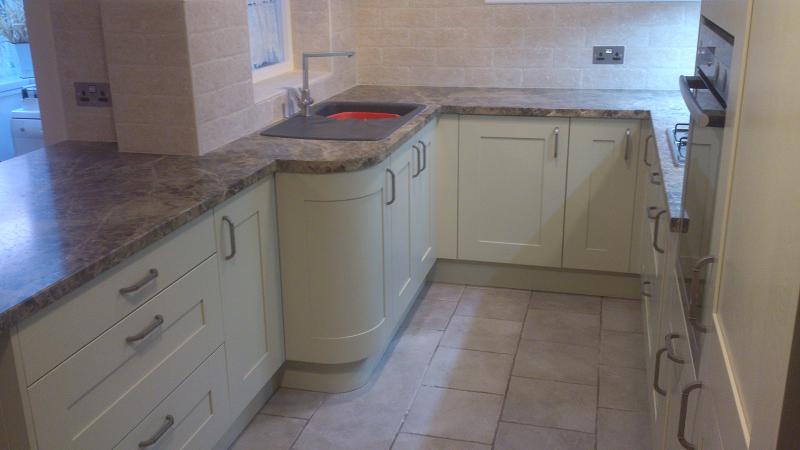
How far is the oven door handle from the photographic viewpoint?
132cm

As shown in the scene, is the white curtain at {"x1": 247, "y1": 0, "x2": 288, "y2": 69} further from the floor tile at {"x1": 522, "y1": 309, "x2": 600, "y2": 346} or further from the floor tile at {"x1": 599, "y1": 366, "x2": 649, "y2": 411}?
the floor tile at {"x1": 599, "y1": 366, "x2": 649, "y2": 411}

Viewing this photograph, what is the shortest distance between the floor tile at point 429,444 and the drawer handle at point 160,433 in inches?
30.4

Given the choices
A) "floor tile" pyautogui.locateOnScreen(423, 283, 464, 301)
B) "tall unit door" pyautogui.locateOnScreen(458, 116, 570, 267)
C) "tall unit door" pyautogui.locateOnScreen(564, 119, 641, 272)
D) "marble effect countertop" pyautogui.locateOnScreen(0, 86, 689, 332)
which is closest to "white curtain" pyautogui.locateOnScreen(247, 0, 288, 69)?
"marble effect countertop" pyautogui.locateOnScreen(0, 86, 689, 332)

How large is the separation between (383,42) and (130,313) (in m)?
2.60

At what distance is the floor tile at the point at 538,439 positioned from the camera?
2473 mm

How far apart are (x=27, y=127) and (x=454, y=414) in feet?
11.0

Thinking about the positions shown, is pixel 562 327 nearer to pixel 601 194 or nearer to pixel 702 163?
pixel 601 194

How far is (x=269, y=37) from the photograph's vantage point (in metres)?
3.52

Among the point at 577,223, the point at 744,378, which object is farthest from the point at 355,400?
the point at 744,378

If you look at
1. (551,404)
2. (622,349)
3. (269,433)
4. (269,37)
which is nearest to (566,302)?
(622,349)

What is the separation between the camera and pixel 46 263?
62.8 inches

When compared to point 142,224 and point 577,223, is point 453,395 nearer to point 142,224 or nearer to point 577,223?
point 577,223

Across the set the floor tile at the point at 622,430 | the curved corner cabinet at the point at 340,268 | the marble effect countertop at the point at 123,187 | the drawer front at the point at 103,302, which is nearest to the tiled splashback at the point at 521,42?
the marble effect countertop at the point at 123,187

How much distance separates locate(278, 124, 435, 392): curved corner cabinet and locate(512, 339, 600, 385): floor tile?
1.76 feet
